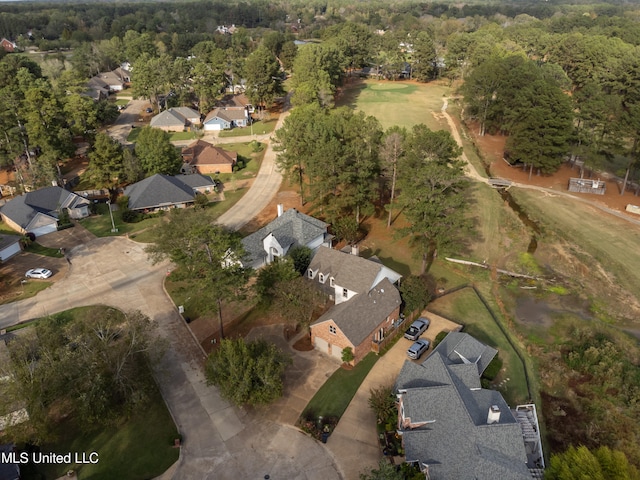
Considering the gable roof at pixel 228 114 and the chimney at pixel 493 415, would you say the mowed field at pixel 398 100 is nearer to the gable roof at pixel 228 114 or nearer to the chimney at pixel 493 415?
the gable roof at pixel 228 114

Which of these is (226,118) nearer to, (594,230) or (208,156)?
(208,156)

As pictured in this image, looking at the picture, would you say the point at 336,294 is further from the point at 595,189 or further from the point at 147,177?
the point at 595,189

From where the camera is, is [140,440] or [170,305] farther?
[170,305]

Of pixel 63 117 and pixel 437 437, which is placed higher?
pixel 63 117

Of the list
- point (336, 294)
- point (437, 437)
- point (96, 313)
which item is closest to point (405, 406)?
point (437, 437)

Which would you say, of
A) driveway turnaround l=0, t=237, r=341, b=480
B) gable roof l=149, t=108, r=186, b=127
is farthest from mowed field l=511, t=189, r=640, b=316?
gable roof l=149, t=108, r=186, b=127

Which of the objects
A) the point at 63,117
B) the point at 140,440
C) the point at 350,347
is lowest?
the point at 140,440

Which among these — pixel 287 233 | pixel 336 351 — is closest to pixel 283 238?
pixel 287 233
